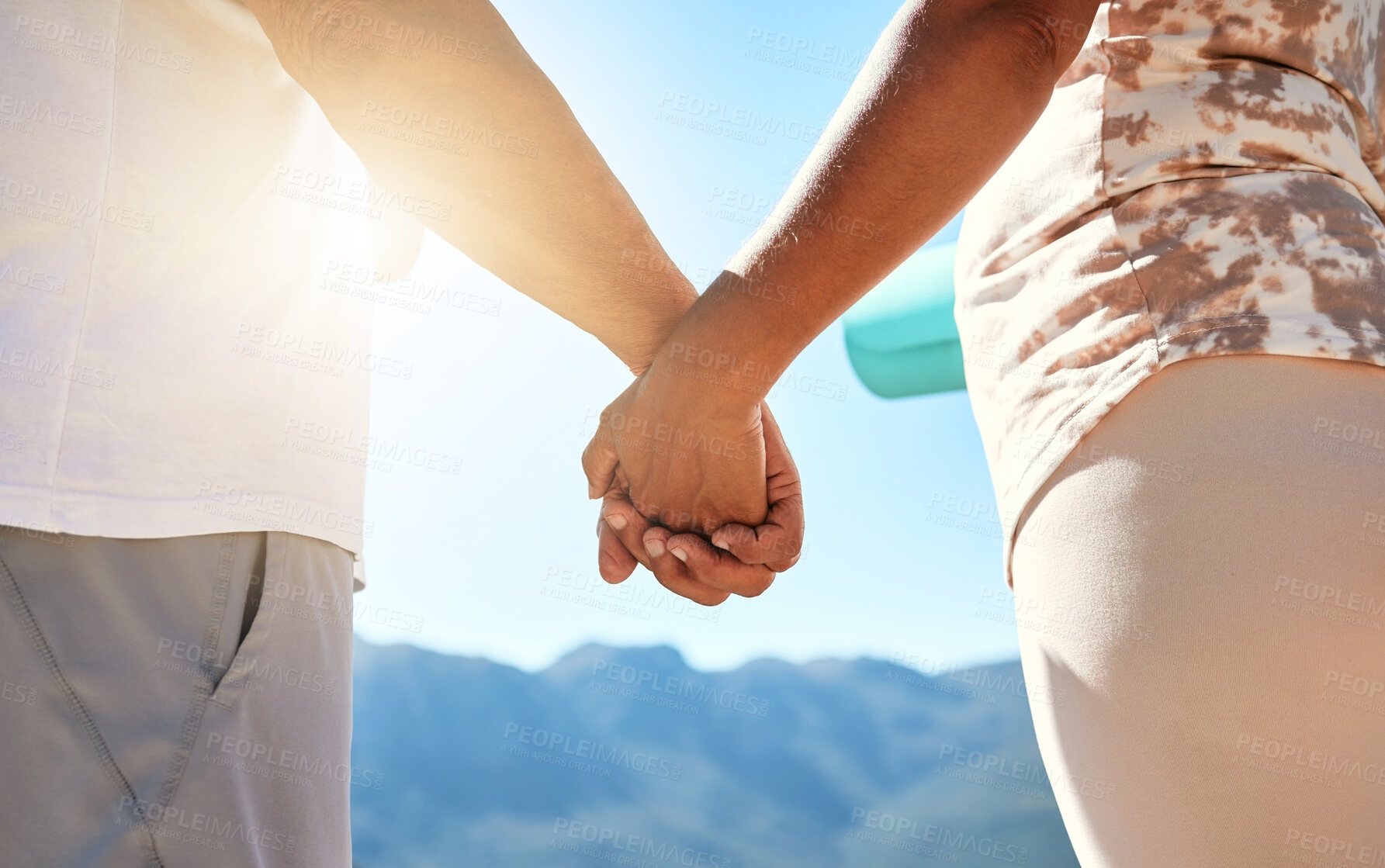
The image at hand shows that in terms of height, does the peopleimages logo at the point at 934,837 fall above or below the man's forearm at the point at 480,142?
below

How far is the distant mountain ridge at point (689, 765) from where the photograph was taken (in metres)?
4.82

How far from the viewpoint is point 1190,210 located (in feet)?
1.99

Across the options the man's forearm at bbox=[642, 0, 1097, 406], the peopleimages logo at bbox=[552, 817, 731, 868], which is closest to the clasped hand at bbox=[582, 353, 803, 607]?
the man's forearm at bbox=[642, 0, 1097, 406]

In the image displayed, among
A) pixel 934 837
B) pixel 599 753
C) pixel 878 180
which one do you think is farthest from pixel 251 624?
pixel 934 837

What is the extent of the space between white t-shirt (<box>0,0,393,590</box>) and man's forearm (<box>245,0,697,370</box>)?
2.3 inches

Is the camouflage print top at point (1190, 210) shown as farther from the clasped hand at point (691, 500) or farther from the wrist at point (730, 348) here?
the clasped hand at point (691, 500)

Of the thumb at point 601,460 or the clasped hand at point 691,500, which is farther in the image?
the thumb at point 601,460

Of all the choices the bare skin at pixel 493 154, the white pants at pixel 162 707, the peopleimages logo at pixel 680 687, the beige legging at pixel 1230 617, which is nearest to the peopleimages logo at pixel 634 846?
the peopleimages logo at pixel 680 687

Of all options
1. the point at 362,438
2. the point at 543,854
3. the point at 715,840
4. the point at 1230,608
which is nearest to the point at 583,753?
the point at 543,854

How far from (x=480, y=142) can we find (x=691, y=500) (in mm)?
571

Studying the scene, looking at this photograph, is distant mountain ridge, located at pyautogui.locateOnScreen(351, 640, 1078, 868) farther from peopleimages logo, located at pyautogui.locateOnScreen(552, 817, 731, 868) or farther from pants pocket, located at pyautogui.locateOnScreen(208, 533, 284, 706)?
pants pocket, located at pyautogui.locateOnScreen(208, 533, 284, 706)

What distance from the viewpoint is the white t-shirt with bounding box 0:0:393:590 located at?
Answer: 24.7 inches

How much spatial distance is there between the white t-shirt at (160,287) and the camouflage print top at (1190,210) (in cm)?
57

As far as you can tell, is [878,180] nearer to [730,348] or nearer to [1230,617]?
[730,348]
